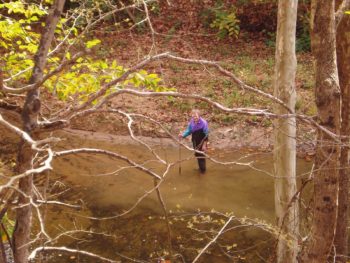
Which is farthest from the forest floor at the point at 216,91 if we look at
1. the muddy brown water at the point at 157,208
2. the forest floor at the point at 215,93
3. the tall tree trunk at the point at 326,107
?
the tall tree trunk at the point at 326,107

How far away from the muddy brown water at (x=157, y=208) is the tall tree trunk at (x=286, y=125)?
0.74 m

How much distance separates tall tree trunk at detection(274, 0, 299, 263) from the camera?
7.14 metres

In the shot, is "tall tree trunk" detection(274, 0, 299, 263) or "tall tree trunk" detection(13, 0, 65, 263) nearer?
"tall tree trunk" detection(13, 0, 65, 263)

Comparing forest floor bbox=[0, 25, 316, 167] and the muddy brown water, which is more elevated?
forest floor bbox=[0, 25, 316, 167]

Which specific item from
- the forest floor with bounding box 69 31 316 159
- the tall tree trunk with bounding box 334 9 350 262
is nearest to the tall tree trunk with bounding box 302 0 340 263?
the tall tree trunk with bounding box 334 9 350 262

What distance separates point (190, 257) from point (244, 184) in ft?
9.94

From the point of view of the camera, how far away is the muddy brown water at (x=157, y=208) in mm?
8953

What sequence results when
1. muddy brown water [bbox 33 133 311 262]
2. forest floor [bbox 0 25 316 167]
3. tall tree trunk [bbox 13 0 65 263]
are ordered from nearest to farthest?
1. tall tree trunk [bbox 13 0 65 263]
2. muddy brown water [bbox 33 133 311 262]
3. forest floor [bbox 0 25 316 167]

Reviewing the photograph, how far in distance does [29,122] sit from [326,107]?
107 inches

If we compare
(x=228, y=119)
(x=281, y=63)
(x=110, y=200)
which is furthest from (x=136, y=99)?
(x=281, y=63)

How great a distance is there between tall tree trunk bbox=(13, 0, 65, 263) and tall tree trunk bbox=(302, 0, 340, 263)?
245 centimetres

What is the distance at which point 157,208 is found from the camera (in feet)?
33.8

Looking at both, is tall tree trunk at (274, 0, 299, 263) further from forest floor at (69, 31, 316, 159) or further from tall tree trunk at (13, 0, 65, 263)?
forest floor at (69, 31, 316, 159)

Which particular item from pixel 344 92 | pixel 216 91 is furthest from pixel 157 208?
pixel 216 91
